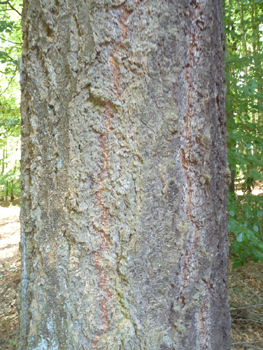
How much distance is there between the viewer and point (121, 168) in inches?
37.0

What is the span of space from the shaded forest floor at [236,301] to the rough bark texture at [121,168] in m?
1.65

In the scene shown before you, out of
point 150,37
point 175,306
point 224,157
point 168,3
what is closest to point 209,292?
point 175,306

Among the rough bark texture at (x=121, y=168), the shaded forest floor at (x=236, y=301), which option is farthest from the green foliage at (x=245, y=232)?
the rough bark texture at (x=121, y=168)

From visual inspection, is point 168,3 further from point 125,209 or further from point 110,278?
point 110,278

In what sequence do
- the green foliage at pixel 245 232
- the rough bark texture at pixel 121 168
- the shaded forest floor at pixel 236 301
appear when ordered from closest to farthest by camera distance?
1. the rough bark texture at pixel 121 168
2. the green foliage at pixel 245 232
3. the shaded forest floor at pixel 236 301

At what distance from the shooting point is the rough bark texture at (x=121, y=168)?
3.00 ft

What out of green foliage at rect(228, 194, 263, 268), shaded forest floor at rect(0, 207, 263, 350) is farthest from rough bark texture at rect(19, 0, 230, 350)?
shaded forest floor at rect(0, 207, 263, 350)

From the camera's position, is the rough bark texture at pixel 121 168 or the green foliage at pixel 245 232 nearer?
the rough bark texture at pixel 121 168

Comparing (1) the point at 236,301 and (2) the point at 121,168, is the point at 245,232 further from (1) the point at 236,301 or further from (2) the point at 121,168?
(2) the point at 121,168

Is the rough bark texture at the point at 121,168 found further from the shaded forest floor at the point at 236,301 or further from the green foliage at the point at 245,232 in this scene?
the shaded forest floor at the point at 236,301

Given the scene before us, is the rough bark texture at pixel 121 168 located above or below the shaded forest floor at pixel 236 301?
above

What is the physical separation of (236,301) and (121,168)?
2948mm

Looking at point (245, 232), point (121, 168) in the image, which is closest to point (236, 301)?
point (245, 232)

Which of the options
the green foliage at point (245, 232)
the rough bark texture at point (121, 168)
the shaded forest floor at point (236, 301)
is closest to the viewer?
the rough bark texture at point (121, 168)
